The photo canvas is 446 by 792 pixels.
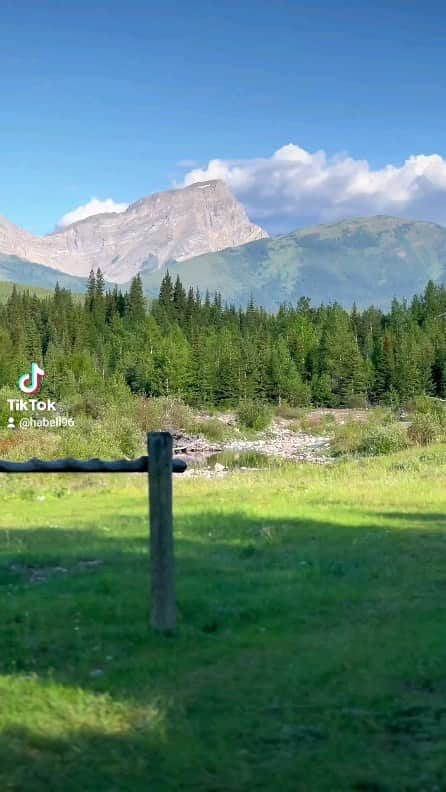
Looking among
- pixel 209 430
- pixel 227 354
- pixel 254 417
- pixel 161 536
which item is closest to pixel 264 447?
pixel 209 430

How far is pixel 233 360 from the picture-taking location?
102 m

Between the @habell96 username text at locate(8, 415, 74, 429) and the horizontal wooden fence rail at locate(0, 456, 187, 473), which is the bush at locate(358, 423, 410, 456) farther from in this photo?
the horizontal wooden fence rail at locate(0, 456, 187, 473)

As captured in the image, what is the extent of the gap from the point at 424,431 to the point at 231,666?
40.4 m

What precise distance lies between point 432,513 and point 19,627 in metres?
9.71

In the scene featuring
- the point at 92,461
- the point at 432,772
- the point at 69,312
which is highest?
the point at 69,312

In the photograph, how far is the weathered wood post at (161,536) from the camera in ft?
23.0

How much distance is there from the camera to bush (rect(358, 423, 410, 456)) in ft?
142

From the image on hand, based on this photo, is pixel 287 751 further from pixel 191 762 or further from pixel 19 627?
pixel 19 627

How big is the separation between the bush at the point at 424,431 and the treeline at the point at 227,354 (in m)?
43.2

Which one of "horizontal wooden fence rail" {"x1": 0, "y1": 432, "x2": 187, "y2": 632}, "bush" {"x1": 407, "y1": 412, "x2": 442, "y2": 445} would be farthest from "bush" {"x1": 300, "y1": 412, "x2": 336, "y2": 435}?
"horizontal wooden fence rail" {"x1": 0, "y1": 432, "x2": 187, "y2": 632}

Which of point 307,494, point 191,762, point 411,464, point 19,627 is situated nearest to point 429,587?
point 19,627

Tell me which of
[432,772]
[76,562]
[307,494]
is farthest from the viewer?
[307,494]

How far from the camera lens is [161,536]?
23.1ft

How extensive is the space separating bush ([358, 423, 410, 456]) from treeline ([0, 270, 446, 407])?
42405 mm
